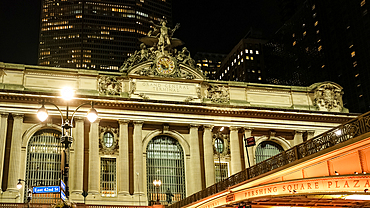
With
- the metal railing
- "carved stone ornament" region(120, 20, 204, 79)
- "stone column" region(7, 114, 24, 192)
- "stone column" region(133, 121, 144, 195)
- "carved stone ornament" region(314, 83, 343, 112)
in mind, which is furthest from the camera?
"carved stone ornament" region(314, 83, 343, 112)

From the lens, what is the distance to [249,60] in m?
136

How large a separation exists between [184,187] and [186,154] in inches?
151

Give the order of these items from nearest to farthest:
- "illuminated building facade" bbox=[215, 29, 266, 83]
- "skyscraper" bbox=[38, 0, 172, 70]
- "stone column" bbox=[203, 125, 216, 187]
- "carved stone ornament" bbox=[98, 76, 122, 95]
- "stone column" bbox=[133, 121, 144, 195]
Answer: "stone column" bbox=[133, 121, 144, 195]
"stone column" bbox=[203, 125, 216, 187]
"carved stone ornament" bbox=[98, 76, 122, 95]
"illuminated building facade" bbox=[215, 29, 266, 83]
"skyscraper" bbox=[38, 0, 172, 70]

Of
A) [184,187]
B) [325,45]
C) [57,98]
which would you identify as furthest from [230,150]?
[325,45]

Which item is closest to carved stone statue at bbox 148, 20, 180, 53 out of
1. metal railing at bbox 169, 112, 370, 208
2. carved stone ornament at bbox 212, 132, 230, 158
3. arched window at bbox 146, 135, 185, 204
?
arched window at bbox 146, 135, 185, 204

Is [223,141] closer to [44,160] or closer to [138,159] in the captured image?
[138,159]

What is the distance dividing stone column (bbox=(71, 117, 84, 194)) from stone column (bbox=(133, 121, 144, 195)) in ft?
19.1

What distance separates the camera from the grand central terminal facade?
49344 millimetres

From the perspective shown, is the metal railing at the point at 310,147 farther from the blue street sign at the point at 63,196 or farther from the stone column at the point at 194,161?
the stone column at the point at 194,161

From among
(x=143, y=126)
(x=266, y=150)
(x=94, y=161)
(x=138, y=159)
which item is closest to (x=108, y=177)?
(x=94, y=161)

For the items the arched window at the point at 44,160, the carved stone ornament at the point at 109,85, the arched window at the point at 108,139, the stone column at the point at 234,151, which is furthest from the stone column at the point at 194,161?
the arched window at the point at 44,160

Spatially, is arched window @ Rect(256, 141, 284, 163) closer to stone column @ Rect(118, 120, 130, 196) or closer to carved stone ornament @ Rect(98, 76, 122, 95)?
stone column @ Rect(118, 120, 130, 196)

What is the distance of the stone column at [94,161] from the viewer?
4922 cm

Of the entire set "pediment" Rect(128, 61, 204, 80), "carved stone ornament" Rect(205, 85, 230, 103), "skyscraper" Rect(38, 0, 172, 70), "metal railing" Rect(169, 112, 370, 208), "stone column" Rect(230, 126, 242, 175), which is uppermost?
"skyscraper" Rect(38, 0, 172, 70)
